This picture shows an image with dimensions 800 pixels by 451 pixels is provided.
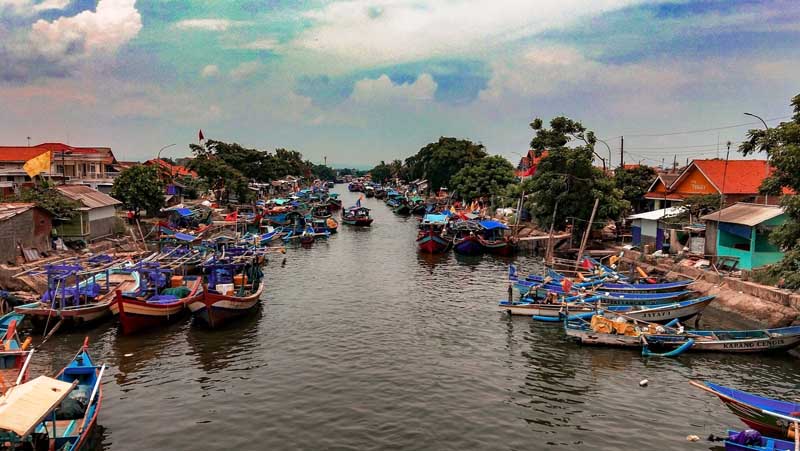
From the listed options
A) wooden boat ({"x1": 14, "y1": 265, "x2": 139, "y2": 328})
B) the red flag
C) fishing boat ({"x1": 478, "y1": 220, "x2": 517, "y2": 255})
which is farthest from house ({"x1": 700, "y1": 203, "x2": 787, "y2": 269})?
wooden boat ({"x1": 14, "y1": 265, "x2": 139, "y2": 328})

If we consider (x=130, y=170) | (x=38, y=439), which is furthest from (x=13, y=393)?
(x=130, y=170)

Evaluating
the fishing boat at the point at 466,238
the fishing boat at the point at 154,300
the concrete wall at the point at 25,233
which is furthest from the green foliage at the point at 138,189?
the fishing boat at the point at 466,238

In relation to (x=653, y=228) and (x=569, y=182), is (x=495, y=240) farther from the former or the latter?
(x=653, y=228)

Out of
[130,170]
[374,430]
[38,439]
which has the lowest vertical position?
[374,430]

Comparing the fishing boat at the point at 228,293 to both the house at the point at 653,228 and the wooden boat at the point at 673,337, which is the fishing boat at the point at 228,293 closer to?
the wooden boat at the point at 673,337

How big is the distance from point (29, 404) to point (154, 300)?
14.8 m

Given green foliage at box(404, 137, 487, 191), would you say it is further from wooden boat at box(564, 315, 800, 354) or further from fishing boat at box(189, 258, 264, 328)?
wooden boat at box(564, 315, 800, 354)

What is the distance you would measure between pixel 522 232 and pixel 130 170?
36.8 metres

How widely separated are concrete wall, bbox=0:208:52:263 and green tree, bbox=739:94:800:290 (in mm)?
35427

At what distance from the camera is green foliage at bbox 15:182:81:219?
114 feet

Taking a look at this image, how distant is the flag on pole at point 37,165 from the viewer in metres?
38.1

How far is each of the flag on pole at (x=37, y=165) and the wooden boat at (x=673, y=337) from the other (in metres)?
36.7

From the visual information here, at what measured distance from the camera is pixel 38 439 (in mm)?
12414

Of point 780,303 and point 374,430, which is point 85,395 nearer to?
point 374,430
